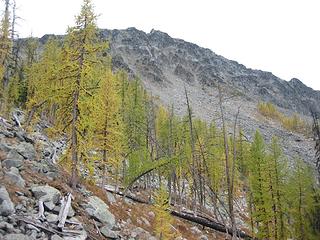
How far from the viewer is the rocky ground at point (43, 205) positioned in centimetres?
1346

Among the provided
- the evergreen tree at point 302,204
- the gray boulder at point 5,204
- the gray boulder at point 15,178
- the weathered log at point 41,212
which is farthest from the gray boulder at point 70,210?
the evergreen tree at point 302,204

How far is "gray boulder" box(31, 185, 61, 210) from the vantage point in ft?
51.7

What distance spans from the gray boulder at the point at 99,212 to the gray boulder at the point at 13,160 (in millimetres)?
4000

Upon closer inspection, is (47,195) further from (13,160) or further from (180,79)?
(180,79)

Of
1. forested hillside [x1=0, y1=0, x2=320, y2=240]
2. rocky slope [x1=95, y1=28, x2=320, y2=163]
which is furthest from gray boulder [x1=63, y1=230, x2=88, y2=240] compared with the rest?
rocky slope [x1=95, y1=28, x2=320, y2=163]

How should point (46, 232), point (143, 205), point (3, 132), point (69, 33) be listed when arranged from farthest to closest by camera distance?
point (143, 205), point (69, 33), point (3, 132), point (46, 232)

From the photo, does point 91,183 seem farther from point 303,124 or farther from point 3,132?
point 303,124

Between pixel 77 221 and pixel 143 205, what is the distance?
50.3ft

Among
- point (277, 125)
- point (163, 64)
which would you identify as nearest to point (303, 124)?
point (277, 125)

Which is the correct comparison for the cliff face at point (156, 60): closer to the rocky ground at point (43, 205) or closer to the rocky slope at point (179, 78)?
the rocky slope at point (179, 78)

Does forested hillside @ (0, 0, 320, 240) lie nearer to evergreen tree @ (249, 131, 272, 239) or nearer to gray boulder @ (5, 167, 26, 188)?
evergreen tree @ (249, 131, 272, 239)

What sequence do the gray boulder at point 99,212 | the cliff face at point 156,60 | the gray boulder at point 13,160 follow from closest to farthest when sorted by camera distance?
the gray boulder at point 13,160
the gray boulder at point 99,212
the cliff face at point 156,60

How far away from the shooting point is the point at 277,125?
153500mm

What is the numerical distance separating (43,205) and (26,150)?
519cm
